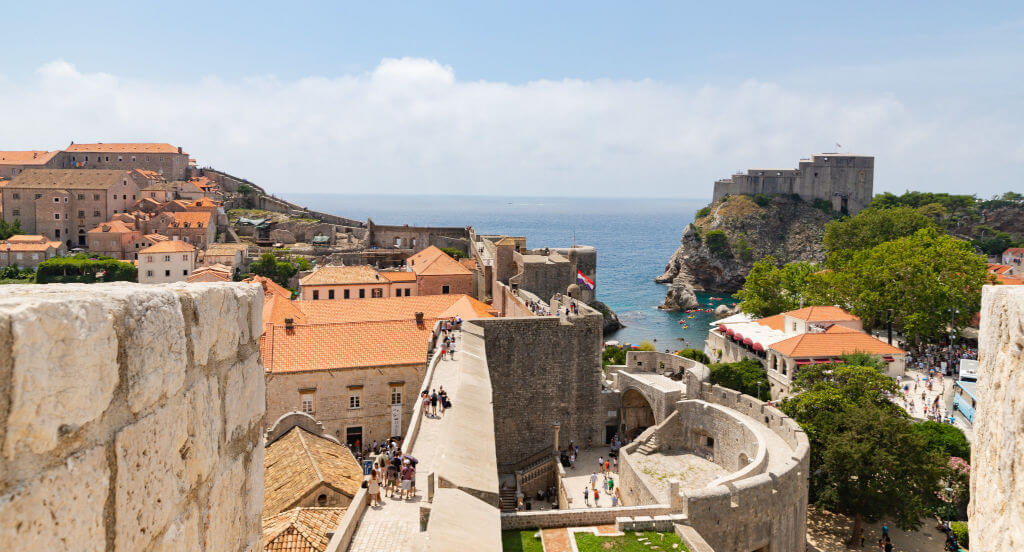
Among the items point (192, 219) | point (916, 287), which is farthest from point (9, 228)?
point (916, 287)

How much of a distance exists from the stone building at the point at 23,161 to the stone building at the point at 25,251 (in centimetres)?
2669

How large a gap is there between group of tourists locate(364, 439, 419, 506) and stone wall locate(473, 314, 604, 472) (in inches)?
396

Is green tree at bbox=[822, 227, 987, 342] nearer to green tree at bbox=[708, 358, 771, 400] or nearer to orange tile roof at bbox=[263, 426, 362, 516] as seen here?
green tree at bbox=[708, 358, 771, 400]

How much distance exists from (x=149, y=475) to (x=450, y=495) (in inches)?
315

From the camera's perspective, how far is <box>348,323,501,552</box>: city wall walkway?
8.71m

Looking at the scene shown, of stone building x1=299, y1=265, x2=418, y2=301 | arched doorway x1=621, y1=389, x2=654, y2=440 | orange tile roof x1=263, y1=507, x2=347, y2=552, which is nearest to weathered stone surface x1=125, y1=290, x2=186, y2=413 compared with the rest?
orange tile roof x1=263, y1=507, x2=347, y2=552

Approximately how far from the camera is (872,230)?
58.7 metres

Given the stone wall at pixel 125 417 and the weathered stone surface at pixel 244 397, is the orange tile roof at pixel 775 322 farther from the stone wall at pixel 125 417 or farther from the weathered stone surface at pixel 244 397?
the stone wall at pixel 125 417

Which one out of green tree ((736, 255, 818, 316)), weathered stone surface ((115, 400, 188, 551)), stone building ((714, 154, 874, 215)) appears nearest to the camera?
weathered stone surface ((115, 400, 188, 551))

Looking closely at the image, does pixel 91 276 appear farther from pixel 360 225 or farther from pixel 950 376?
pixel 950 376

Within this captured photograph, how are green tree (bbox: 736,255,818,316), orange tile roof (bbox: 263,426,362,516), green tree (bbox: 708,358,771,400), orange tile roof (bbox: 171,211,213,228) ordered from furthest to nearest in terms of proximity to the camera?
orange tile roof (bbox: 171,211,213,228), green tree (bbox: 736,255,818,316), green tree (bbox: 708,358,771,400), orange tile roof (bbox: 263,426,362,516)

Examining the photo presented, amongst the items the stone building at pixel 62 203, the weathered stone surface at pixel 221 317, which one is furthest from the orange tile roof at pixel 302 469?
the stone building at pixel 62 203

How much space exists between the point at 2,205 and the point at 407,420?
203 feet

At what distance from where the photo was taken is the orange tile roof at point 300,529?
11008mm
